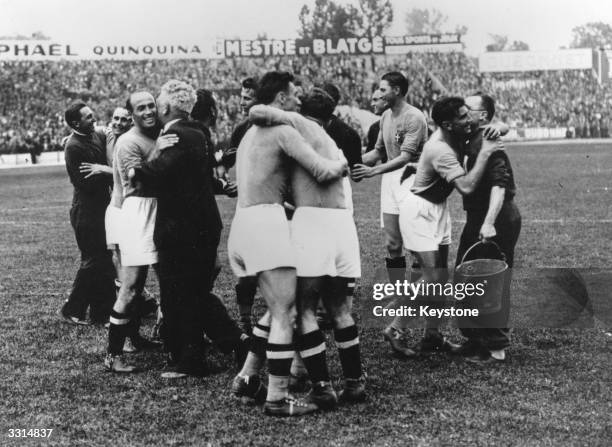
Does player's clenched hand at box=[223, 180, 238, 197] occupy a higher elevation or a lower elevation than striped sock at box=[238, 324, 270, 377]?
higher

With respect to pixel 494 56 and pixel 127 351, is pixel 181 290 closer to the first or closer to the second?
pixel 127 351

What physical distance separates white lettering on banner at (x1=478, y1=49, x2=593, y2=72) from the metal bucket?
61.7m

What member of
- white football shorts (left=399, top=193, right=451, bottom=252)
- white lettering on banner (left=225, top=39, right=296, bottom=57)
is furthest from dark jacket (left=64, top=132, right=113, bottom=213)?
white lettering on banner (left=225, top=39, right=296, bottom=57)

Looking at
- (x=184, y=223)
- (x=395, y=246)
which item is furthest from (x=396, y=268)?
(x=184, y=223)

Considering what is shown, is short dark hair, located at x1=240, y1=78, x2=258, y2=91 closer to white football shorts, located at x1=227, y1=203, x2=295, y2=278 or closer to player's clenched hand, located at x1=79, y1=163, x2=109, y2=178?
player's clenched hand, located at x1=79, y1=163, x2=109, y2=178

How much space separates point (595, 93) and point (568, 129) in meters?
7.88

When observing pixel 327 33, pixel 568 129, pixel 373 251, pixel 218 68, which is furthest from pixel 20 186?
pixel 568 129

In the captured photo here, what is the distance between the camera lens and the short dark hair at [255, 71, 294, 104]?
4879 mm

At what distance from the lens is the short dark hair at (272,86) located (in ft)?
16.0

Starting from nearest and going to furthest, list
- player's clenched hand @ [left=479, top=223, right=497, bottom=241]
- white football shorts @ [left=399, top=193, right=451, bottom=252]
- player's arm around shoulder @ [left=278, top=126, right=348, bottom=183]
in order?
1. player's arm around shoulder @ [left=278, top=126, right=348, bottom=183]
2. player's clenched hand @ [left=479, top=223, right=497, bottom=241]
3. white football shorts @ [left=399, top=193, right=451, bottom=252]

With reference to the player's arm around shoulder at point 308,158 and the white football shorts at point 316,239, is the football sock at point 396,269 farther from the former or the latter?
the player's arm around shoulder at point 308,158

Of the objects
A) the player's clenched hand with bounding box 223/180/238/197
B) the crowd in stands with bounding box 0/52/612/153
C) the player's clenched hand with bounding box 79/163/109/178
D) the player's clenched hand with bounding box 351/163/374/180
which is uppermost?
the crowd in stands with bounding box 0/52/612/153

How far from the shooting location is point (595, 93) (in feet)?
190

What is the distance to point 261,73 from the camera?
51.5 m
